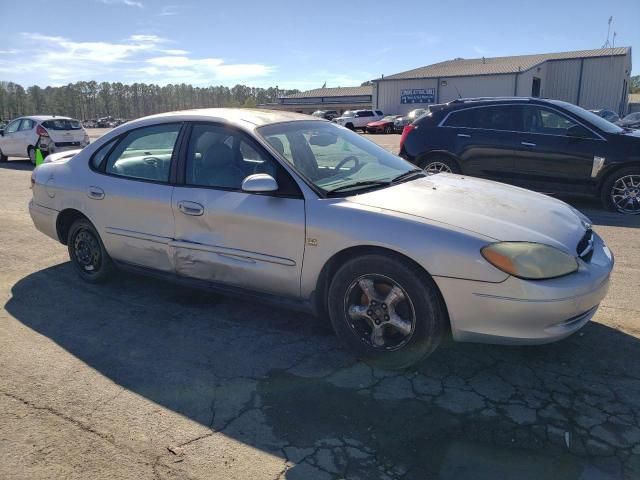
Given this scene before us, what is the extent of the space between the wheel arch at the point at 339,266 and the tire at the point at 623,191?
18.3 feet

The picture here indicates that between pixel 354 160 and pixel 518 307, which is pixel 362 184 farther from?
pixel 518 307

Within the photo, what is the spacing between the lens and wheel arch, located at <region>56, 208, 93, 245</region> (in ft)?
15.5

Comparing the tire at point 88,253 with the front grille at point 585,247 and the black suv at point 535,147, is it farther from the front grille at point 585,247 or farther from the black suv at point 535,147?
the black suv at point 535,147

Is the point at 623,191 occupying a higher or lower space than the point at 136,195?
lower

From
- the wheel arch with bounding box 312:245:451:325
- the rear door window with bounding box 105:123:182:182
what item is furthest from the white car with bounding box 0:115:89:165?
the wheel arch with bounding box 312:245:451:325

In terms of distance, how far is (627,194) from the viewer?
23.8ft

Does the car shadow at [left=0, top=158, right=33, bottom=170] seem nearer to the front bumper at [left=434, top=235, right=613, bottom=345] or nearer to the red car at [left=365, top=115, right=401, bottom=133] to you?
the front bumper at [left=434, top=235, right=613, bottom=345]

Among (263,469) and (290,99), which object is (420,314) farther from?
(290,99)

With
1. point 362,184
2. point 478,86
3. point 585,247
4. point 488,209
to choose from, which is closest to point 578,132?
point 585,247

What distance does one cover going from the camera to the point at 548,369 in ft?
10.4

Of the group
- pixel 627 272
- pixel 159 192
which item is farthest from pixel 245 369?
pixel 627 272

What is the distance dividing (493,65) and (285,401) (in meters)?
44.8

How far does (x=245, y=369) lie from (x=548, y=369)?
189 cm

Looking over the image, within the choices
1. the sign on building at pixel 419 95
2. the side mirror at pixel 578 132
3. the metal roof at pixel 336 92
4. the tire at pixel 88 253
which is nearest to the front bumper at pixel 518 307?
the tire at pixel 88 253
